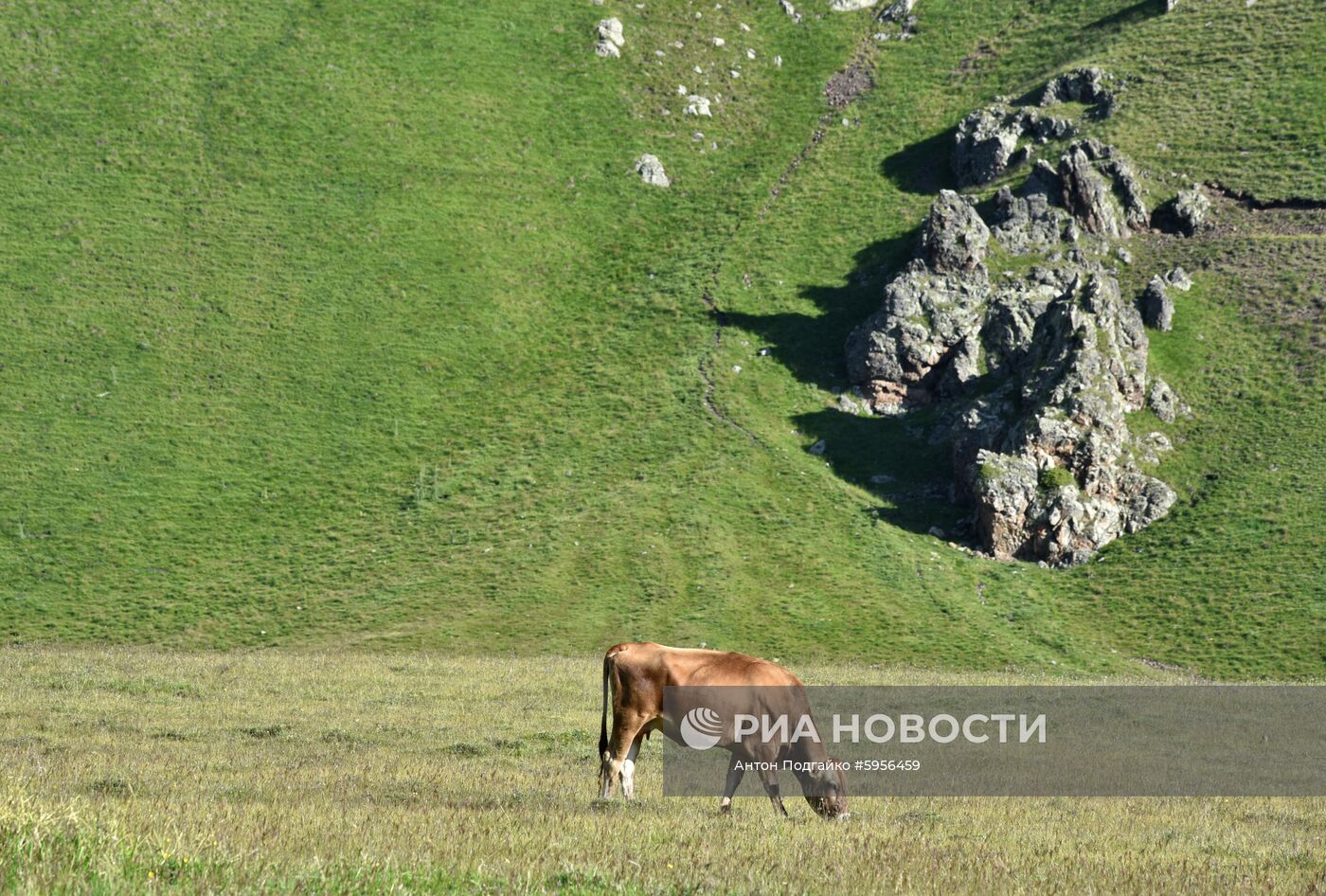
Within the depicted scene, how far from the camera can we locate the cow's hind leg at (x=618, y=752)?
649 inches

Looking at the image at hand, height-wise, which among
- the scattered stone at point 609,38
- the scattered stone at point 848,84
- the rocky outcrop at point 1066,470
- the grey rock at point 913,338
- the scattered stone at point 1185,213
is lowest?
the rocky outcrop at point 1066,470

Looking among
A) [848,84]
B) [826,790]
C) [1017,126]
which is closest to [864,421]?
[1017,126]

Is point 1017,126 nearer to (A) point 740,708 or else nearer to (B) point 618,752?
(A) point 740,708

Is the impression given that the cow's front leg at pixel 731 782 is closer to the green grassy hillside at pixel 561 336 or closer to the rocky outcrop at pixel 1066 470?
the green grassy hillside at pixel 561 336

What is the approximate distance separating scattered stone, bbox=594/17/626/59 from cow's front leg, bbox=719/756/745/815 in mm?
101022

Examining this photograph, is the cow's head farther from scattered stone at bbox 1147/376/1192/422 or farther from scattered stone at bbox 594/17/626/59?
scattered stone at bbox 594/17/626/59

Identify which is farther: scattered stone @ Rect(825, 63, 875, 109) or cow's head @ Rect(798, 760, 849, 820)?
scattered stone @ Rect(825, 63, 875, 109)

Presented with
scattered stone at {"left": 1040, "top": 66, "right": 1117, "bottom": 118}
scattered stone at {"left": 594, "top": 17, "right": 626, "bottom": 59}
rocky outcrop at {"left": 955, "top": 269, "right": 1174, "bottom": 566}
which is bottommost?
rocky outcrop at {"left": 955, "top": 269, "right": 1174, "bottom": 566}

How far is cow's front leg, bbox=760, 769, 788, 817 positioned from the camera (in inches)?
632

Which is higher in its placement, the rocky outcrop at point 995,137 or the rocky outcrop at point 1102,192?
the rocky outcrop at point 995,137

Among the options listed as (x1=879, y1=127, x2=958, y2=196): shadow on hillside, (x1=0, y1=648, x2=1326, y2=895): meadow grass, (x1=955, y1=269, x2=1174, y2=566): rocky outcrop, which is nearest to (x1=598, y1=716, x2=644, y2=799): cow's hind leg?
(x1=0, y1=648, x2=1326, y2=895): meadow grass

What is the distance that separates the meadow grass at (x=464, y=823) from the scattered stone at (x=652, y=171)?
240 feet

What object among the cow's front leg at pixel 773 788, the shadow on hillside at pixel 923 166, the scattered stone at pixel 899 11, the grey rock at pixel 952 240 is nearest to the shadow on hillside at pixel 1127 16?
the shadow on hillside at pixel 923 166

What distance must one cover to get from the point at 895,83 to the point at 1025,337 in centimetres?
4860
